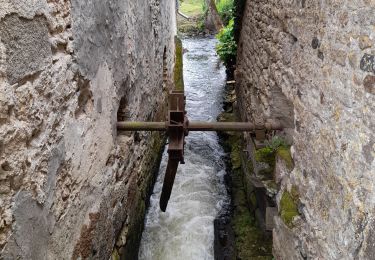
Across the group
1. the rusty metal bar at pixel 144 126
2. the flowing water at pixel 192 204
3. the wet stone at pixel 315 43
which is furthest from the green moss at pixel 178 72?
the wet stone at pixel 315 43

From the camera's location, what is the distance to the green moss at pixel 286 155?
3197 millimetres

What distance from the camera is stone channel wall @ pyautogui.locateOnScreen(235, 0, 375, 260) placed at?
1.85 meters

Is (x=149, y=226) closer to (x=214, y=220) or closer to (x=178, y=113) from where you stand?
(x=214, y=220)

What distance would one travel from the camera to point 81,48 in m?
2.64

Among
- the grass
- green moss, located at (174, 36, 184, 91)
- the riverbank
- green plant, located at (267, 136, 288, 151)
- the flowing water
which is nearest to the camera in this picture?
green plant, located at (267, 136, 288, 151)

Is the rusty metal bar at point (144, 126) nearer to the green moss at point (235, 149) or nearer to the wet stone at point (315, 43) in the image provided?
the wet stone at point (315, 43)

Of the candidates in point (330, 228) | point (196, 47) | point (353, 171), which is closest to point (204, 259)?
point (330, 228)

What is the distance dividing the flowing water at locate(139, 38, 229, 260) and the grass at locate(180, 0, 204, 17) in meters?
16.6

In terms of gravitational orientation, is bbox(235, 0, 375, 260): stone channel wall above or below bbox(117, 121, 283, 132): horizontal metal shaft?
above

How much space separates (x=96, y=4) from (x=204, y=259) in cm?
310

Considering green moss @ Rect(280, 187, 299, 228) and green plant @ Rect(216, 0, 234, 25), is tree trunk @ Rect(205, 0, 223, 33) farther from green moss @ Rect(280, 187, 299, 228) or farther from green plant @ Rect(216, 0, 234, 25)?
green moss @ Rect(280, 187, 299, 228)

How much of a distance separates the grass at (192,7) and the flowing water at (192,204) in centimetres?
1661

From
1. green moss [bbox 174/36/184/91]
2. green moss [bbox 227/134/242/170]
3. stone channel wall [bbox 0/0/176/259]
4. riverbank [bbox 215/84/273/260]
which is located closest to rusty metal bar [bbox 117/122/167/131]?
stone channel wall [bbox 0/0/176/259]

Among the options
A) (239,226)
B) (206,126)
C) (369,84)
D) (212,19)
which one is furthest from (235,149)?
(212,19)
